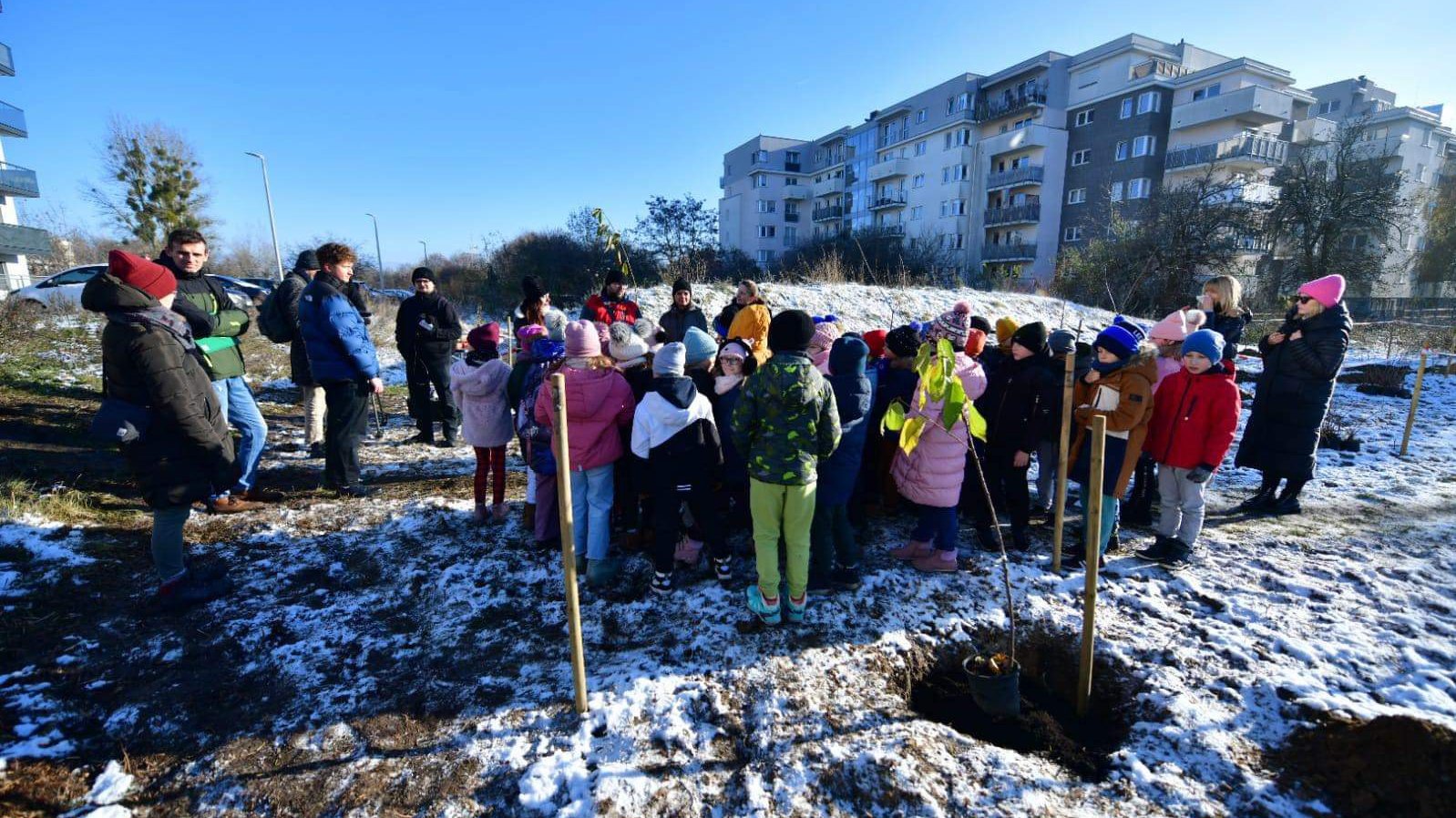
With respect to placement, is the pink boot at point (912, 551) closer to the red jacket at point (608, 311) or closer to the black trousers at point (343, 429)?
the red jacket at point (608, 311)

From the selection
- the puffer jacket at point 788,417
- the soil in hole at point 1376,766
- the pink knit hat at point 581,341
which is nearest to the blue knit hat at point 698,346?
the pink knit hat at point 581,341

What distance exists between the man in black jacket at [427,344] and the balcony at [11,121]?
3218 centimetres

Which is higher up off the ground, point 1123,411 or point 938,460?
point 1123,411

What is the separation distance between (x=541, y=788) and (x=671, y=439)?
184 centimetres

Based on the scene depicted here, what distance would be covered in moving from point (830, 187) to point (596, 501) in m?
46.2

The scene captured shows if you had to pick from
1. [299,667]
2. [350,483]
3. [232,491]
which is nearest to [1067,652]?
[299,667]

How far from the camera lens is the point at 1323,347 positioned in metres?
4.40

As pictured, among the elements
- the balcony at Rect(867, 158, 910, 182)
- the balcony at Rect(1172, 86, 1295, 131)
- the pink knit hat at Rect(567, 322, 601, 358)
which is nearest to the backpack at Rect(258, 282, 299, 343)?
the pink knit hat at Rect(567, 322, 601, 358)

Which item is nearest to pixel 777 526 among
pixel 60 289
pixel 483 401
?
pixel 483 401

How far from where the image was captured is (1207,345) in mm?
3779

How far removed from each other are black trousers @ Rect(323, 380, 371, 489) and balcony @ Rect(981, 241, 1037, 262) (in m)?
35.2

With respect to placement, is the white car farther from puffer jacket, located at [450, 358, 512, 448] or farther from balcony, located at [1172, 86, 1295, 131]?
balcony, located at [1172, 86, 1295, 131]

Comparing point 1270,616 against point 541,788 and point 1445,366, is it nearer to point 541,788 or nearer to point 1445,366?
point 541,788

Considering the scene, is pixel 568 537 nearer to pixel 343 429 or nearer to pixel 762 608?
pixel 762 608
